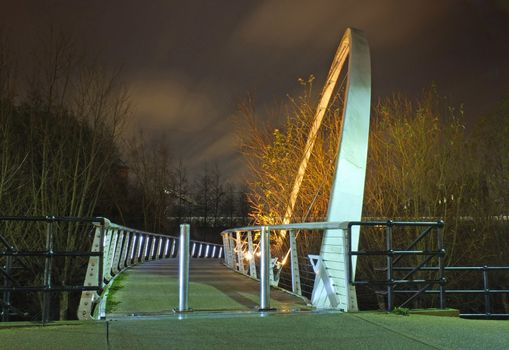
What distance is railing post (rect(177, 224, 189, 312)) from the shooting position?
6977 millimetres

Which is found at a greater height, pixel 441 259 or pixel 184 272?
pixel 441 259

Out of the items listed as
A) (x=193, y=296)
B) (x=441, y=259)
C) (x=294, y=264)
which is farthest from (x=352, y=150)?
(x=193, y=296)

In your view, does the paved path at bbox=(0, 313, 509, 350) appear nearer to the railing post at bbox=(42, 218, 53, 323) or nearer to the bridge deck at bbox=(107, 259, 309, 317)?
the railing post at bbox=(42, 218, 53, 323)

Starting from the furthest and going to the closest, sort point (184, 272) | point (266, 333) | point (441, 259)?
1. point (184, 272)
2. point (441, 259)
3. point (266, 333)

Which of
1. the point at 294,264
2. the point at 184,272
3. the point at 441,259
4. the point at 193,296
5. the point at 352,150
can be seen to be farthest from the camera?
the point at 352,150

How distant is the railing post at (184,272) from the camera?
275 inches

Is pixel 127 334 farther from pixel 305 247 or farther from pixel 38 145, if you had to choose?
pixel 38 145

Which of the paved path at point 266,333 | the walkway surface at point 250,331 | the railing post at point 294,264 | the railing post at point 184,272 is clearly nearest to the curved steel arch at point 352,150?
the railing post at point 294,264

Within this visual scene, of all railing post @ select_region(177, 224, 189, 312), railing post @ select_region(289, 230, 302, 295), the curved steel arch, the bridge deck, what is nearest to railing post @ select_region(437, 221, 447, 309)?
the curved steel arch

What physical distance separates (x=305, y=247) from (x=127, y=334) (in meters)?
12.5

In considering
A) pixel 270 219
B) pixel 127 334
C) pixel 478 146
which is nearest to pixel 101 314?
pixel 127 334

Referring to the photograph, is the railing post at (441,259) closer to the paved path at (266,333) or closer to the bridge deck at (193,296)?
the paved path at (266,333)

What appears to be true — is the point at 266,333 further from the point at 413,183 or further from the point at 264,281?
the point at 413,183

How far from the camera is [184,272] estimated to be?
715 cm
